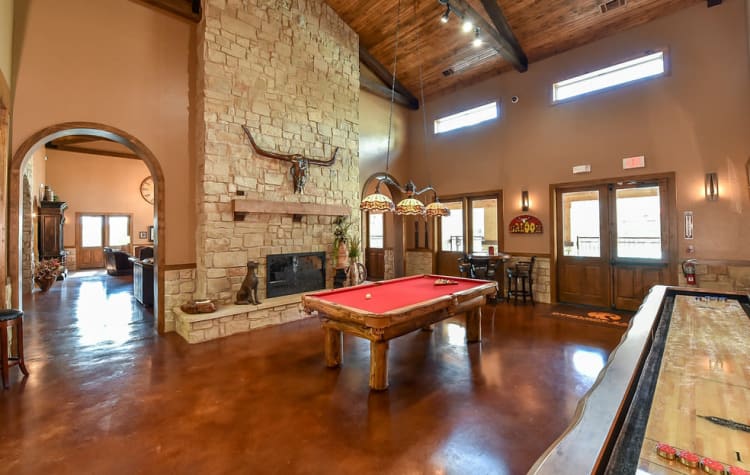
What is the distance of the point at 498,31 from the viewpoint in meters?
6.08

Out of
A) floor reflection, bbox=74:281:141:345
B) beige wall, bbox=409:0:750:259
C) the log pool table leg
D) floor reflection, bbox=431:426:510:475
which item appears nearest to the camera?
floor reflection, bbox=431:426:510:475

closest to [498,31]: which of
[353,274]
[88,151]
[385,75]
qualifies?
[385,75]

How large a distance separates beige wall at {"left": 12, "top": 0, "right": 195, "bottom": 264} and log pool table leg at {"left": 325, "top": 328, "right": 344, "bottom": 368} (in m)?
3.03

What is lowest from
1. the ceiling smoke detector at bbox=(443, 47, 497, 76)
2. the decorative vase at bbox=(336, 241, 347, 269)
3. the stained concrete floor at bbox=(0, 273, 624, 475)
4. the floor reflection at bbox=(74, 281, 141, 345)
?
the stained concrete floor at bbox=(0, 273, 624, 475)

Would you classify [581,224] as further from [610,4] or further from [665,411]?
[665,411]

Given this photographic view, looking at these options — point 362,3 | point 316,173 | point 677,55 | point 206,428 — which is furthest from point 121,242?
point 677,55

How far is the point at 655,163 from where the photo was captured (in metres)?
5.52

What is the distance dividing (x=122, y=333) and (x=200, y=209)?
82.9 inches

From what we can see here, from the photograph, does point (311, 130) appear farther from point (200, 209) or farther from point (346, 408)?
point (346, 408)

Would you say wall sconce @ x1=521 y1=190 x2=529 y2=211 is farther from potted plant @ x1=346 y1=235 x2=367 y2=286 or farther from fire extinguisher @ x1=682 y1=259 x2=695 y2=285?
potted plant @ x1=346 y1=235 x2=367 y2=286

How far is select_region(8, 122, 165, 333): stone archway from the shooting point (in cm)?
394

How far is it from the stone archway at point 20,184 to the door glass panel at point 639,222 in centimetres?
770

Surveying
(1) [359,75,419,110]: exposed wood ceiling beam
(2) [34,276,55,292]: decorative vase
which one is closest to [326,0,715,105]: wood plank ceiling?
(1) [359,75,419,110]: exposed wood ceiling beam

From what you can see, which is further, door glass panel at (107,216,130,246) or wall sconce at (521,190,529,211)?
door glass panel at (107,216,130,246)
